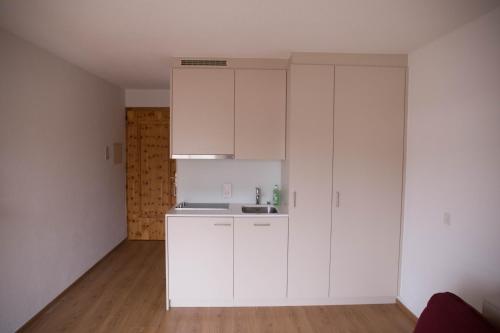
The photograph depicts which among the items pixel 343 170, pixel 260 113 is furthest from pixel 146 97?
pixel 343 170

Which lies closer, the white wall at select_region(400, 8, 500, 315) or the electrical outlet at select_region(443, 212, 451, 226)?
the white wall at select_region(400, 8, 500, 315)

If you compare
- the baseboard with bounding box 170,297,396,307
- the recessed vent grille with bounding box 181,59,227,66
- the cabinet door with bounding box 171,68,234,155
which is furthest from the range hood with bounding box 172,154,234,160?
the baseboard with bounding box 170,297,396,307

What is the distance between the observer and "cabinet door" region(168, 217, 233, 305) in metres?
2.89

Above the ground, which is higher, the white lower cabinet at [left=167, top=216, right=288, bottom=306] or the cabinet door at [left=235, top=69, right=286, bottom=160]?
the cabinet door at [left=235, top=69, right=286, bottom=160]

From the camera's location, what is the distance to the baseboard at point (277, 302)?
294cm

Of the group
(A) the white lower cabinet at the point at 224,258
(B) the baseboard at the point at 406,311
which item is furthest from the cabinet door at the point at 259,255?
(B) the baseboard at the point at 406,311

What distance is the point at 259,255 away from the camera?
2916 mm

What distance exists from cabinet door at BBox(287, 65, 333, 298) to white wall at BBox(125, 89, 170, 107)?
105 inches

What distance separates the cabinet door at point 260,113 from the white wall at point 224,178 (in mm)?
505

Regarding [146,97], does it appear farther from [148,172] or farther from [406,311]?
[406,311]

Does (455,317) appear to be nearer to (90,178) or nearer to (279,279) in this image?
(279,279)

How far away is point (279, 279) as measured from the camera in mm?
2934

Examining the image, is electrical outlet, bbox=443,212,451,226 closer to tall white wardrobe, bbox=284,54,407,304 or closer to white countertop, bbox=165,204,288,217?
tall white wardrobe, bbox=284,54,407,304

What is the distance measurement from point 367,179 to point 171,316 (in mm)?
2313
